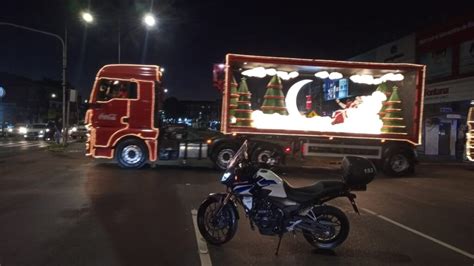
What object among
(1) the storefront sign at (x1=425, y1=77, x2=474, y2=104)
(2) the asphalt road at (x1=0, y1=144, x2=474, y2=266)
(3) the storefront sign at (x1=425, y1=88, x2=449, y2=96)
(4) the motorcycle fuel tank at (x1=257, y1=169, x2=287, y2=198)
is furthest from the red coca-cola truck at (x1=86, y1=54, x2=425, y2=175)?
(3) the storefront sign at (x1=425, y1=88, x2=449, y2=96)

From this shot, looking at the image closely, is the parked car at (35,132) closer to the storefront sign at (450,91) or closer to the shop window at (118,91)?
the shop window at (118,91)

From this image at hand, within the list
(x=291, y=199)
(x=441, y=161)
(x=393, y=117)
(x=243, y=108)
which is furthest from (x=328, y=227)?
(x=441, y=161)

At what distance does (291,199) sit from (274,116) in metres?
10.6

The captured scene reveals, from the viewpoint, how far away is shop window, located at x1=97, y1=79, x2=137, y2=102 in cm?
1716

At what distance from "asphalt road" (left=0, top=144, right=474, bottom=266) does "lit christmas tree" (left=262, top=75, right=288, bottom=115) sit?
3361 mm

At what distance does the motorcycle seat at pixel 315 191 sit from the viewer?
6.97 metres

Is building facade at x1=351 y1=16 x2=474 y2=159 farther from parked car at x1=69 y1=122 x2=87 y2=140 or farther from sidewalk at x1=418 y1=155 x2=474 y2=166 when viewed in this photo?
parked car at x1=69 y1=122 x2=87 y2=140

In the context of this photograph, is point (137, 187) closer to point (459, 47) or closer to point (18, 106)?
point (459, 47)

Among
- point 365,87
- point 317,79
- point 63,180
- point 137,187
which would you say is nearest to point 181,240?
point 137,187

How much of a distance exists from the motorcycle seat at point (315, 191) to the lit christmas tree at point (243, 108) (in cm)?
1011

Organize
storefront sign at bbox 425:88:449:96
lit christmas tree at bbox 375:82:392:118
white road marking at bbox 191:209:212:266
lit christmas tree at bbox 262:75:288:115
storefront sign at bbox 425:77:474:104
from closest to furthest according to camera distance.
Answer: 1. white road marking at bbox 191:209:212:266
2. lit christmas tree at bbox 262:75:288:115
3. lit christmas tree at bbox 375:82:392:118
4. storefront sign at bbox 425:77:474:104
5. storefront sign at bbox 425:88:449:96

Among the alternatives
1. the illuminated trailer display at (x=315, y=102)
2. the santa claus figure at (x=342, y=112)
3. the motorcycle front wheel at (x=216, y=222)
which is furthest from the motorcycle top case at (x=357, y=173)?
the santa claus figure at (x=342, y=112)

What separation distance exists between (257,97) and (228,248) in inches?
431

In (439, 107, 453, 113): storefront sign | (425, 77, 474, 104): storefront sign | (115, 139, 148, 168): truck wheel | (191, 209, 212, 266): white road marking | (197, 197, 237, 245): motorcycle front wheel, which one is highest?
(425, 77, 474, 104): storefront sign
